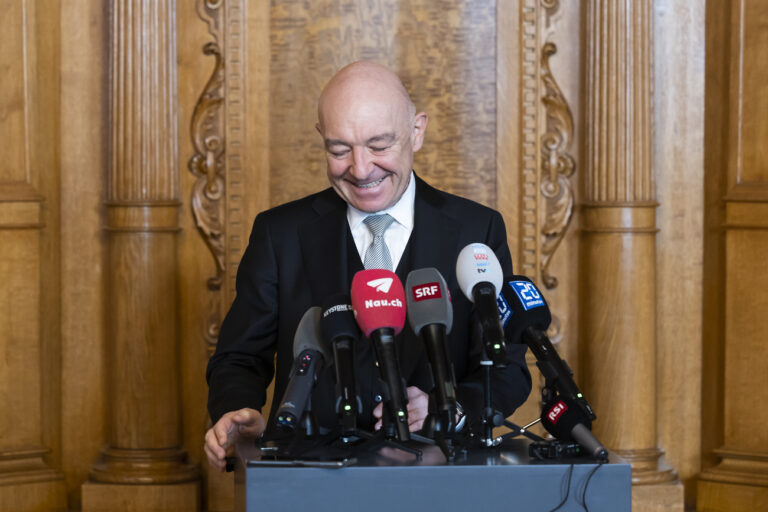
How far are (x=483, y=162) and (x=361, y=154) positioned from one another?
2293 millimetres

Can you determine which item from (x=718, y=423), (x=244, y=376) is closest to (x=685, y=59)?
(x=718, y=423)

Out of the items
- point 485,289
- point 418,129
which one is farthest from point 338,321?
point 418,129

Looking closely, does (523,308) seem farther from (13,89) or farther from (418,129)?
(13,89)

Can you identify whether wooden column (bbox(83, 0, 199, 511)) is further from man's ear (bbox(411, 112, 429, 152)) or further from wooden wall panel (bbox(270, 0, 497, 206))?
man's ear (bbox(411, 112, 429, 152))

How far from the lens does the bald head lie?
96.2 inches

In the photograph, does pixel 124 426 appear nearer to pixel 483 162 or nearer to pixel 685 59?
pixel 483 162

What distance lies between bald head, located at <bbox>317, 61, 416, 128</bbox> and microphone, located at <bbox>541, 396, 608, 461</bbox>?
2.83 ft

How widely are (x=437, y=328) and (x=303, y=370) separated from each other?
252mm

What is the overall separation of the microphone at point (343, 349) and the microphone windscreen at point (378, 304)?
0.09 ft

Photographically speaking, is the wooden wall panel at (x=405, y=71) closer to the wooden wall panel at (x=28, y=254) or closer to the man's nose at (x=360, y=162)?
the wooden wall panel at (x=28, y=254)

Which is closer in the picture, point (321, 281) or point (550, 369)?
point (550, 369)

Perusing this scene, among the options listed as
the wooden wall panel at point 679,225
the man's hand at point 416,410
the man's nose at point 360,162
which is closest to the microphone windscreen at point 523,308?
the man's hand at point 416,410

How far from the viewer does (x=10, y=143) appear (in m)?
4.47

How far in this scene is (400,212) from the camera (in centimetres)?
269
